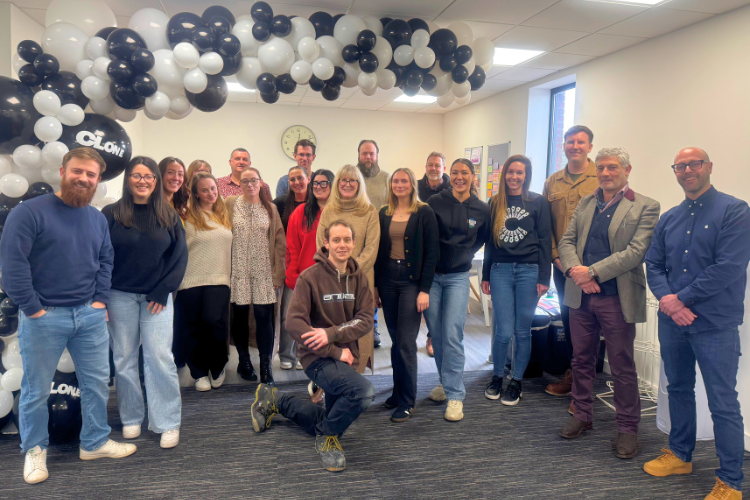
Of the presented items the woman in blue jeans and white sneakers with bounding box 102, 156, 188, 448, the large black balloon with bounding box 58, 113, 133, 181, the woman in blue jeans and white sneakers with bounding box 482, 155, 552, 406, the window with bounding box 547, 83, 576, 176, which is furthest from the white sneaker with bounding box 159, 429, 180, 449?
the window with bounding box 547, 83, 576, 176

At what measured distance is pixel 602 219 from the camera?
2.63 meters

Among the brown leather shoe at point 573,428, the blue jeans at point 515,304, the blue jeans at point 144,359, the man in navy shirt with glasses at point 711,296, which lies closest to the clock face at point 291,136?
the blue jeans at point 515,304

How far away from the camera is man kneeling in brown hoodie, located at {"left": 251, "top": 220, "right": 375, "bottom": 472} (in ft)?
7.51

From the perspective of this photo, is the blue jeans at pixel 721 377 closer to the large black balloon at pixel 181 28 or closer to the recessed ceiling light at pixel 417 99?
the large black balloon at pixel 181 28

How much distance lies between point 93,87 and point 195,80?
1.80 ft

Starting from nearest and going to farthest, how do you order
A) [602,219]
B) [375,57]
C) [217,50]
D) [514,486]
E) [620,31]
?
1. [514,486]
2. [602,219]
3. [217,50]
4. [375,57]
5. [620,31]

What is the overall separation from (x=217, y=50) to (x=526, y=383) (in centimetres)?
308

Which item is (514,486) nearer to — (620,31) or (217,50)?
(217,50)

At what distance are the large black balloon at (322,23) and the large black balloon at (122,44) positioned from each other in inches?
44.8

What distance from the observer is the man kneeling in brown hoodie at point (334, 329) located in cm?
229

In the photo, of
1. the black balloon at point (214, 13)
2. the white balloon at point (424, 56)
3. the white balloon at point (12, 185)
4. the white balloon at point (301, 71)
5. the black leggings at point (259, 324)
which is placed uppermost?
the black balloon at point (214, 13)

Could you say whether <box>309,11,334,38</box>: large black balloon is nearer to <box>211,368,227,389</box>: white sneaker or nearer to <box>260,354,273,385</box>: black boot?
<box>260,354,273,385</box>: black boot

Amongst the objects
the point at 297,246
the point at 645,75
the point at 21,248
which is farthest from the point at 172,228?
the point at 645,75

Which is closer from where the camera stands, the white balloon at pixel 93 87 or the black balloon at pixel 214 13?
the white balloon at pixel 93 87
